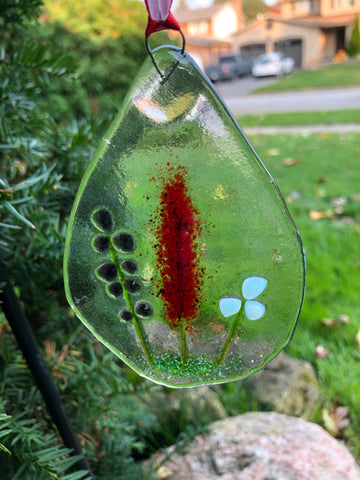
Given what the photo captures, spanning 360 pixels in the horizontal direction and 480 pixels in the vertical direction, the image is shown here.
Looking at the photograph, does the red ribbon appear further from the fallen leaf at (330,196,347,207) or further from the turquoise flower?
the fallen leaf at (330,196,347,207)

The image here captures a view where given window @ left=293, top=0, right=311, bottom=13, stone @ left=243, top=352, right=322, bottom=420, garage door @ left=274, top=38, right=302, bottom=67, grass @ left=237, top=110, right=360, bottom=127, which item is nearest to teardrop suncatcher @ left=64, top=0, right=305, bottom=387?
stone @ left=243, top=352, right=322, bottom=420

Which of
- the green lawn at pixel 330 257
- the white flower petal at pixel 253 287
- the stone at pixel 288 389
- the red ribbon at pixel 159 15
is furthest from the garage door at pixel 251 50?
the white flower petal at pixel 253 287

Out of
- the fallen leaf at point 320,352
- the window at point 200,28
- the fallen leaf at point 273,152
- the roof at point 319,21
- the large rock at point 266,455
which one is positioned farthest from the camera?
the window at point 200,28

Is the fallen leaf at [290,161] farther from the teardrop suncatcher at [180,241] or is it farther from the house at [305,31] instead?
the house at [305,31]

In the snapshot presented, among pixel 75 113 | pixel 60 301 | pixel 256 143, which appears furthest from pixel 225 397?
pixel 256 143

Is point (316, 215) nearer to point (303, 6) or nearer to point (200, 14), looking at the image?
point (303, 6)
